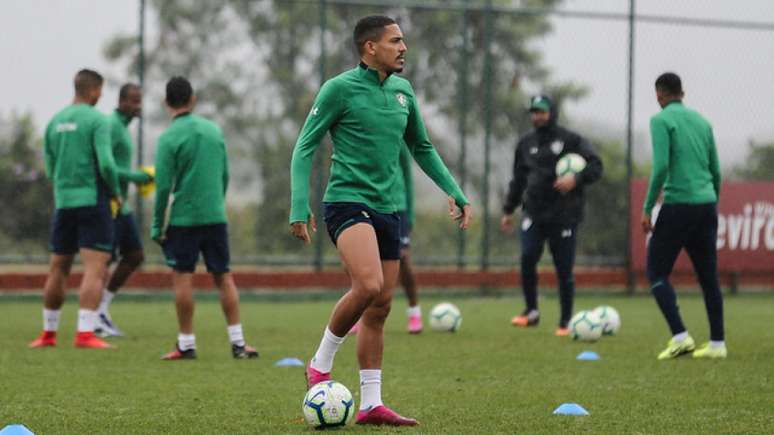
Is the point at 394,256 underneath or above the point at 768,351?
above

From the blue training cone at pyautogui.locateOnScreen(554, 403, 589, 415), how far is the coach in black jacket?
17.9ft

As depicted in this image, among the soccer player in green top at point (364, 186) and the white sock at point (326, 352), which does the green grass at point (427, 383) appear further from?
the soccer player in green top at point (364, 186)

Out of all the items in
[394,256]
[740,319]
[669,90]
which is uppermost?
A: [669,90]

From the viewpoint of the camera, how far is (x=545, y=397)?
7164 millimetres

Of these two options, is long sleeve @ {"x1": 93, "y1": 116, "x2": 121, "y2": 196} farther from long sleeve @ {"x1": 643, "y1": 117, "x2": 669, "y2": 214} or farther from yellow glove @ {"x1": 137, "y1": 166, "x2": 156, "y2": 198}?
long sleeve @ {"x1": 643, "y1": 117, "x2": 669, "y2": 214}

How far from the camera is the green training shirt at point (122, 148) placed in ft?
36.1

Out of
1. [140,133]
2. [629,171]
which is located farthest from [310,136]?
[629,171]

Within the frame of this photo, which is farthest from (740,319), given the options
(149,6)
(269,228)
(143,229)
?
(149,6)

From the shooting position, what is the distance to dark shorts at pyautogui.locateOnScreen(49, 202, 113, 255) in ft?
34.0

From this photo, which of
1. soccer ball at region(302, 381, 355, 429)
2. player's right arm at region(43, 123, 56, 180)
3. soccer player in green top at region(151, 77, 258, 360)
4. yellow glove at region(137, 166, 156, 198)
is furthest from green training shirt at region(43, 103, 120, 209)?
soccer ball at region(302, 381, 355, 429)

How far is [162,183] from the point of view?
928 centimetres

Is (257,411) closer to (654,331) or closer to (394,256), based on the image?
(394,256)

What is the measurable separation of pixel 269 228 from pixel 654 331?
6.34 meters

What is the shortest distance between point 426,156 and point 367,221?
0.60m
